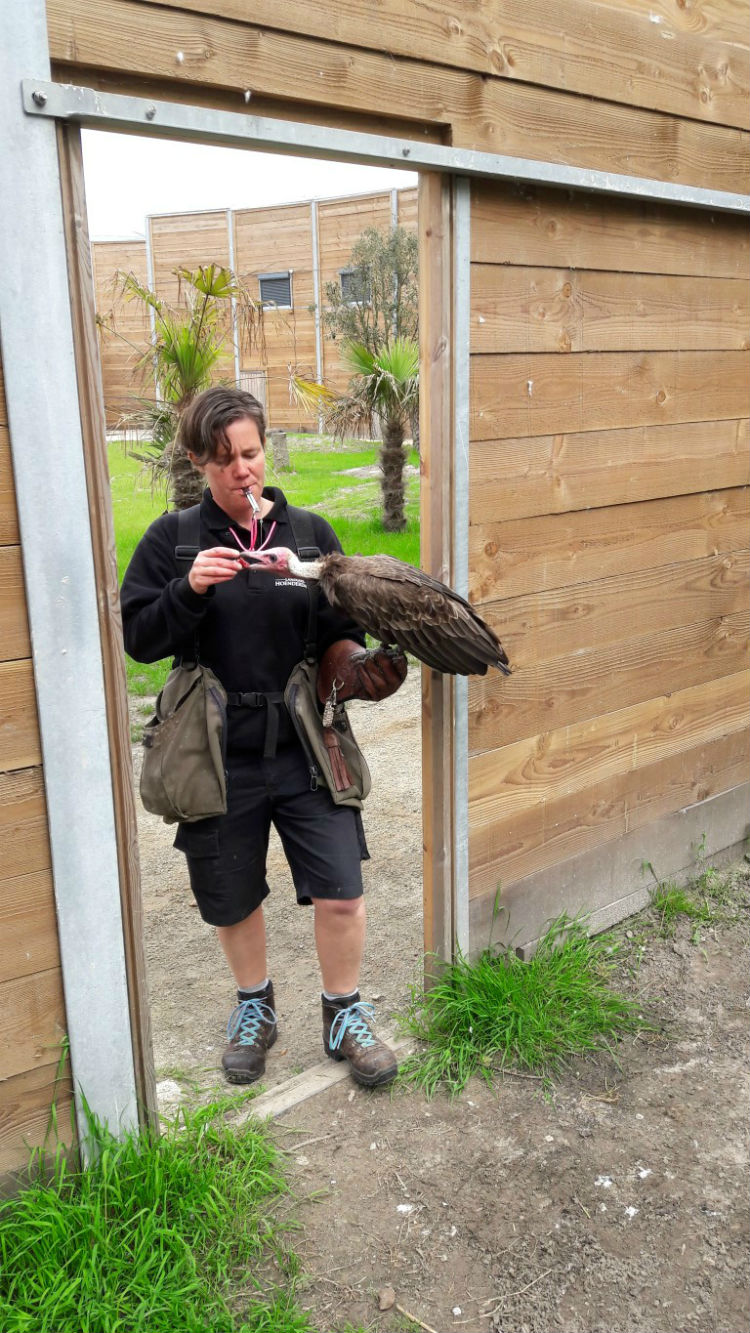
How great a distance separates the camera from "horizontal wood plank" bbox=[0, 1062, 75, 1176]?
8.21 feet

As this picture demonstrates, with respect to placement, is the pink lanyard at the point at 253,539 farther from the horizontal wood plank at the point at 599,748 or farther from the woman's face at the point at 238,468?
the horizontal wood plank at the point at 599,748

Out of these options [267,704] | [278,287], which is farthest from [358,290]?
[267,704]

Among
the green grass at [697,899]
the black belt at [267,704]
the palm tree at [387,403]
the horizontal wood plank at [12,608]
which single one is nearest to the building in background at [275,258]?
the palm tree at [387,403]

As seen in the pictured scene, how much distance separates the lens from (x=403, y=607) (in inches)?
109

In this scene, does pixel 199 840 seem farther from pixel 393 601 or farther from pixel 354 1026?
pixel 393 601

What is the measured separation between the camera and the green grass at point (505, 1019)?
10.9 ft

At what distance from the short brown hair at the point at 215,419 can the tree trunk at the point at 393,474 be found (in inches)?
330

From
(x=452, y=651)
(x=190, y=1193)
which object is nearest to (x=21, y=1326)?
(x=190, y=1193)

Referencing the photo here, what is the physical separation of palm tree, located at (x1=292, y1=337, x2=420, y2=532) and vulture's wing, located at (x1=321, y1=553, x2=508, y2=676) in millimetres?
7595

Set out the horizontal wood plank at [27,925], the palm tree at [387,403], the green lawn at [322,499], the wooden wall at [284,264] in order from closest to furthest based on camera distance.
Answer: the horizontal wood plank at [27,925]
the green lawn at [322,499]
the palm tree at [387,403]
the wooden wall at [284,264]

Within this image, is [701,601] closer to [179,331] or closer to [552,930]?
[552,930]

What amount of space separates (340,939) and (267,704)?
775 mm

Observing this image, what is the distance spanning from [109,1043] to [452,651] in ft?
4.45

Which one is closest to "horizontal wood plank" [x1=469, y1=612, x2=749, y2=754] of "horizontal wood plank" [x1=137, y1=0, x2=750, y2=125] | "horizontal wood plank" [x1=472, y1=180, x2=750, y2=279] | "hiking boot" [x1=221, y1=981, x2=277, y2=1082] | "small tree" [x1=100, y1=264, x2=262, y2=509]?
"hiking boot" [x1=221, y1=981, x2=277, y2=1082]
